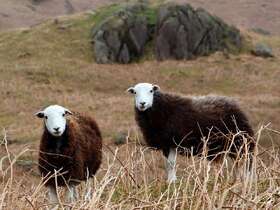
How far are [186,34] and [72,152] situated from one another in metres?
40.2

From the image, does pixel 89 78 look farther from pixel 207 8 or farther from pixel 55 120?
pixel 207 8

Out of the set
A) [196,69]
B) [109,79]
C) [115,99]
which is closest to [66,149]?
[115,99]

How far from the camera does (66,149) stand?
937cm

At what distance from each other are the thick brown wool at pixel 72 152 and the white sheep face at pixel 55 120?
0.14m

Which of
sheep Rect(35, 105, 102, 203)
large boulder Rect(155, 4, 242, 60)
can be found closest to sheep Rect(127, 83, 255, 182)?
sheep Rect(35, 105, 102, 203)

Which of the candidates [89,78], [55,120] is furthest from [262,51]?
[55,120]

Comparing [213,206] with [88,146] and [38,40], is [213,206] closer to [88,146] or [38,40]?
[88,146]

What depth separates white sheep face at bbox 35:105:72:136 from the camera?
9.30 meters

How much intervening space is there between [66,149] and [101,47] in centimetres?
3848

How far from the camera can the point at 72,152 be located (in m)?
9.39

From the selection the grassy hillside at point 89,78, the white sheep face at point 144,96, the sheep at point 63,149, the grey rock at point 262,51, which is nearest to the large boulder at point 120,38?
the grassy hillside at point 89,78

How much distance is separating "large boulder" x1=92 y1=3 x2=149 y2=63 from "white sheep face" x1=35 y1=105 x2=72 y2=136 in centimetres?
3718

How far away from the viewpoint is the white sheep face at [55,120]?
9.30m

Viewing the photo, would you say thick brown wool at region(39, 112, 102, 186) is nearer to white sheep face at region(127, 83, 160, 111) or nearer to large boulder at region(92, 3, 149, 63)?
white sheep face at region(127, 83, 160, 111)
